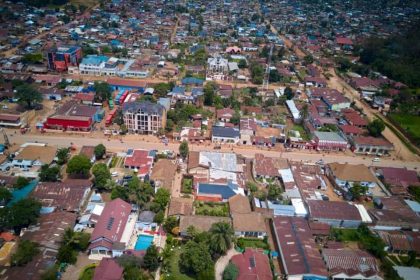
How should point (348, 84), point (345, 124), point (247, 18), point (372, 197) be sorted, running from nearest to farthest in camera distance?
point (372, 197) < point (345, 124) < point (348, 84) < point (247, 18)

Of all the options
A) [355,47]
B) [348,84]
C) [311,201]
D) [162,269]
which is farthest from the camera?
[355,47]

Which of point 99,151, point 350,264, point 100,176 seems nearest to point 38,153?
point 99,151

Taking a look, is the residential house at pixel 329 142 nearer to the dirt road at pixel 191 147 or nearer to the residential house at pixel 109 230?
the dirt road at pixel 191 147

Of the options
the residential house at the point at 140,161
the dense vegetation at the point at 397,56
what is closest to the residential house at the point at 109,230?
the residential house at the point at 140,161

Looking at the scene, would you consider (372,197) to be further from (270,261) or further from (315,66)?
(315,66)

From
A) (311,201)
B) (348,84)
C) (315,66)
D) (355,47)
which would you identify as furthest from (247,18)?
(311,201)

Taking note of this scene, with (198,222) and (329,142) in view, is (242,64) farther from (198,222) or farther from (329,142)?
(198,222)

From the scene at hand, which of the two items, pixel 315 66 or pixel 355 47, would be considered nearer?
pixel 315 66
